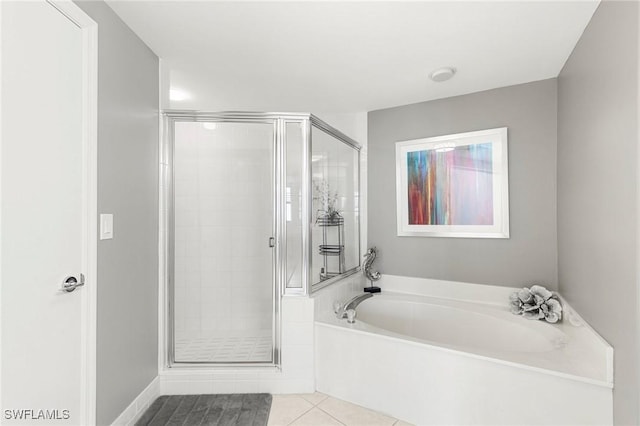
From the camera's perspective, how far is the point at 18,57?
119 cm

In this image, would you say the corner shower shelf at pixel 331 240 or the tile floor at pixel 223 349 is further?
the corner shower shelf at pixel 331 240

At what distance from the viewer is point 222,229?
2.92m

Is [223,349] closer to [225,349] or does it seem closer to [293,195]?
[225,349]

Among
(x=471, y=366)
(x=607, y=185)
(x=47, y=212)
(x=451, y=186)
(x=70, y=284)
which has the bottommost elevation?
(x=471, y=366)

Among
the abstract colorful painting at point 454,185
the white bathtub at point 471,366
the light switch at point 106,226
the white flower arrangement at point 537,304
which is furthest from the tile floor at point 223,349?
the white flower arrangement at point 537,304

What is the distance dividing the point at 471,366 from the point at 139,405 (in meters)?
1.90

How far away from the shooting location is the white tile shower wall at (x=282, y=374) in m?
2.20

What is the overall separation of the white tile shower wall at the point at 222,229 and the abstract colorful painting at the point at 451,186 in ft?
4.51

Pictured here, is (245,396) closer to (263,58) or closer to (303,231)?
(303,231)

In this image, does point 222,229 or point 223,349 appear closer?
point 223,349

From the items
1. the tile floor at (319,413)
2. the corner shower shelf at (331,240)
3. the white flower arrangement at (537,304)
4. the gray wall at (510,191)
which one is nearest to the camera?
the tile floor at (319,413)

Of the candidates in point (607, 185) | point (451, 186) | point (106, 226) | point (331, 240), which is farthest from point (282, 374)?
point (607, 185)

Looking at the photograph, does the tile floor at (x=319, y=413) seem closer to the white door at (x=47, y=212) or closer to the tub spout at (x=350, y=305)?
the tub spout at (x=350, y=305)

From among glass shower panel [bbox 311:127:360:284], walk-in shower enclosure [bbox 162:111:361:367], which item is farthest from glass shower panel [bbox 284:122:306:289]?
glass shower panel [bbox 311:127:360:284]
